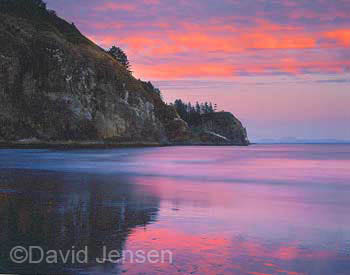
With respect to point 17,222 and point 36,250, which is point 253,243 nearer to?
point 36,250

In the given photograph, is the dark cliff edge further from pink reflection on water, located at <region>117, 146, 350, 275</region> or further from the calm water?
pink reflection on water, located at <region>117, 146, 350, 275</region>

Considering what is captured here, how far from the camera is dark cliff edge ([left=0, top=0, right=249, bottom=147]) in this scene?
99338mm

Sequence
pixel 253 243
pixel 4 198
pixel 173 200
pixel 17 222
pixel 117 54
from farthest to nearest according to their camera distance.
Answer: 1. pixel 117 54
2. pixel 173 200
3. pixel 4 198
4. pixel 17 222
5. pixel 253 243

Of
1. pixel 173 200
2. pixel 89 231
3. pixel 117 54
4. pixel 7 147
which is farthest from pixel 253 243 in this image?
pixel 117 54

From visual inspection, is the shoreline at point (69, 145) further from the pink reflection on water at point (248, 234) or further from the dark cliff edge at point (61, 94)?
the pink reflection on water at point (248, 234)

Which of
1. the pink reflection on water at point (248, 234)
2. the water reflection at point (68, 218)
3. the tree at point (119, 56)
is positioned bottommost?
the pink reflection on water at point (248, 234)

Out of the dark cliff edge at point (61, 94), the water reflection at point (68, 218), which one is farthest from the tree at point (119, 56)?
the water reflection at point (68, 218)

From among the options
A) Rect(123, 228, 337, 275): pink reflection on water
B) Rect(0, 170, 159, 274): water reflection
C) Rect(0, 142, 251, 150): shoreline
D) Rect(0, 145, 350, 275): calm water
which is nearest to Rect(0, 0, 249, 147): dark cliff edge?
Rect(0, 142, 251, 150): shoreline

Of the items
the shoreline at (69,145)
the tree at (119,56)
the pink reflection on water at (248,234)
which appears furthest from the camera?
the tree at (119,56)

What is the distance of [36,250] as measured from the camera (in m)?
10.9

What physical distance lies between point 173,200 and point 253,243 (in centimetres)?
953

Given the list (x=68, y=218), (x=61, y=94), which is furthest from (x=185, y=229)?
(x=61, y=94)

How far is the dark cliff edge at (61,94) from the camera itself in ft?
326

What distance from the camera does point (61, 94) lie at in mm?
105500
